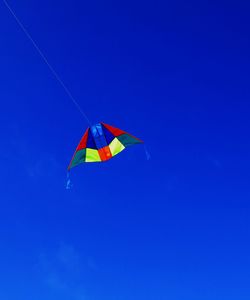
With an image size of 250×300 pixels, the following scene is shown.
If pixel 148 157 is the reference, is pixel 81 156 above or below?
above

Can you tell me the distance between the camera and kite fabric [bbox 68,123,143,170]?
15883 mm

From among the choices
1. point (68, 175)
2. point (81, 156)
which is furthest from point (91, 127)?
point (68, 175)

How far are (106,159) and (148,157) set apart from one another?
2.48 metres

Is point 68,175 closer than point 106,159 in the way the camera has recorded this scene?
Yes

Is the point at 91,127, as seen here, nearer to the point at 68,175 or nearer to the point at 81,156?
the point at 81,156

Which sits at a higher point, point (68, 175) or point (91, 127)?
point (91, 127)

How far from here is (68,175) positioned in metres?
14.8

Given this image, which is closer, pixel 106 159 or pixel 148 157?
pixel 148 157

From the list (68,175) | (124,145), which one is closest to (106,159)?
(124,145)

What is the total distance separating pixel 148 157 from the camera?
1410 centimetres

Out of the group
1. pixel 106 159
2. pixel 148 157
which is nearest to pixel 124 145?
pixel 106 159

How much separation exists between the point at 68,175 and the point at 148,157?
3.12 meters

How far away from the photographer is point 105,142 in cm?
1606

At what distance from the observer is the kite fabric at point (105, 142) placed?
15.9 metres
